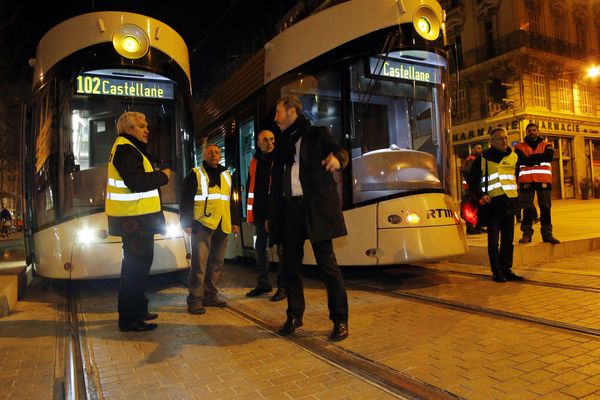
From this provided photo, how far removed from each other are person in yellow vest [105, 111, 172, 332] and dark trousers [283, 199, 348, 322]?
3.97ft

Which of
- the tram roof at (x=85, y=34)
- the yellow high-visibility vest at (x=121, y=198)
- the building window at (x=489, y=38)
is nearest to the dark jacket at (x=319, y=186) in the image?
the yellow high-visibility vest at (x=121, y=198)

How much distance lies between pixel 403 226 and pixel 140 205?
114 inches

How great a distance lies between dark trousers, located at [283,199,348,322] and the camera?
12.2ft

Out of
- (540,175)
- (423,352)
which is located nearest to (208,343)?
(423,352)

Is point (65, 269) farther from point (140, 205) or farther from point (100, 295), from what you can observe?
point (140, 205)

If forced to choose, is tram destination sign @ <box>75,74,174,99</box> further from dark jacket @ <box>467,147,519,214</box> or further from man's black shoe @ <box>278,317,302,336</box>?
dark jacket @ <box>467,147,519,214</box>

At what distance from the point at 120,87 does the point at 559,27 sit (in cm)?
3057

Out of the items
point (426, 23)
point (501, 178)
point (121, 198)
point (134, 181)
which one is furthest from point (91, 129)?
point (501, 178)

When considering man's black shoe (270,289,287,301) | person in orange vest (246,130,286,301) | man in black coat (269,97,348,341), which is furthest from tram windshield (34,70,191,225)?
man in black coat (269,97,348,341)

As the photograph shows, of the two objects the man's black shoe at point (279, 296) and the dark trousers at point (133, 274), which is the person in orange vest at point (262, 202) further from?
the dark trousers at point (133, 274)

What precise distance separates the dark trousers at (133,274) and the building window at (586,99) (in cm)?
3188

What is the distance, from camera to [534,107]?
26.3 m

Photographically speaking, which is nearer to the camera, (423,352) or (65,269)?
(423,352)

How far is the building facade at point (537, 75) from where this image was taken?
26.4 m
